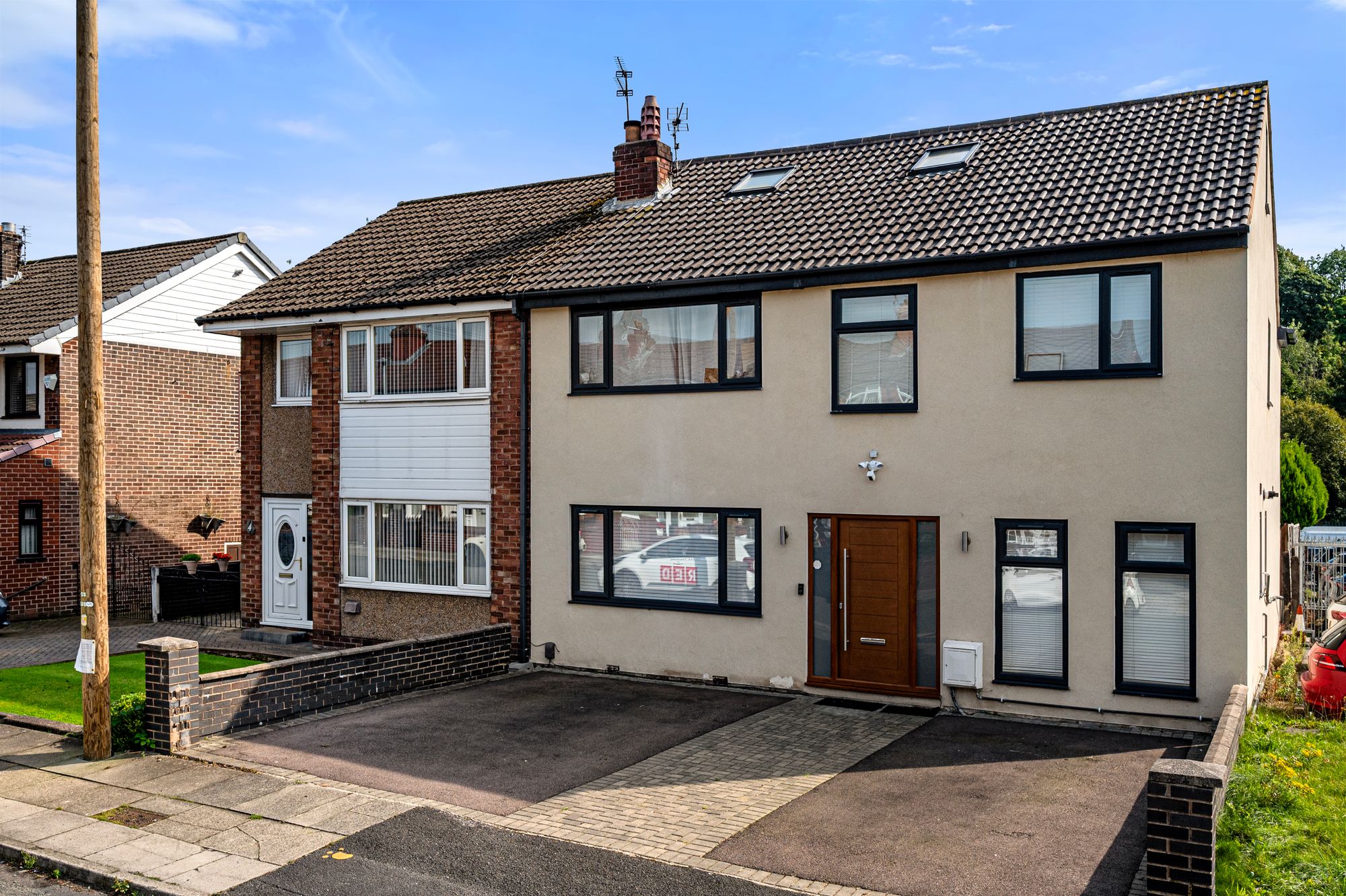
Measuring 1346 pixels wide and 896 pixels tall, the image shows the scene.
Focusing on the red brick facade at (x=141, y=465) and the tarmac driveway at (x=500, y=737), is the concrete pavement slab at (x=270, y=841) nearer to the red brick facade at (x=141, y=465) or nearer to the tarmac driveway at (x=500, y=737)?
the tarmac driveway at (x=500, y=737)

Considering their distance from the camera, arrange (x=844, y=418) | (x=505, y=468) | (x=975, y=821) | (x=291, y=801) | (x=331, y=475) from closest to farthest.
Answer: (x=975, y=821), (x=291, y=801), (x=844, y=418), (x=505, y=468), (x=331, y=475)

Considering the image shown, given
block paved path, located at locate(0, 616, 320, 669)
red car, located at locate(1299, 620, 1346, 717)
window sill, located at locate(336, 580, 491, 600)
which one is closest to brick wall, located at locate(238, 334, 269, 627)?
block paved path, located at locate(0, 616, 320, 669)

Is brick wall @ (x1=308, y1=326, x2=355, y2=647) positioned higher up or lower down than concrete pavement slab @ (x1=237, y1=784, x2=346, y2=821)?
higher up

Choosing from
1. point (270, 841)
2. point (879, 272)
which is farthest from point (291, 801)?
point (879, 272)

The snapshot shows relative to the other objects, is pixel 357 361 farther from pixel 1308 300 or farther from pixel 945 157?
pixel 1308 300

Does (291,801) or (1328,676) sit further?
(1328,676)

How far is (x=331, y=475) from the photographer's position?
16.6m

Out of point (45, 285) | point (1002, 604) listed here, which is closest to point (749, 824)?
point (1002, 604)

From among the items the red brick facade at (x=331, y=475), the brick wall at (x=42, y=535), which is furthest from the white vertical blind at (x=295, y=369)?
the brick wall at (x=42, y=535)

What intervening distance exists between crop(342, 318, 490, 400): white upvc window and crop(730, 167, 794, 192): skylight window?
4397mm

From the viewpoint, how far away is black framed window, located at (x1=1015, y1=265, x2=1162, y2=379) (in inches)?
440

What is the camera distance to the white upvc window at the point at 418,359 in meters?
15.4

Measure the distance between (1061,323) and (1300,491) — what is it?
55.8 feet

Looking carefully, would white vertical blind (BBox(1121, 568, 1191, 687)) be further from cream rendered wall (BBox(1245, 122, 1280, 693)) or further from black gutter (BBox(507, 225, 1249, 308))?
black gutter (BBox(507, 225, 1249, 308))
